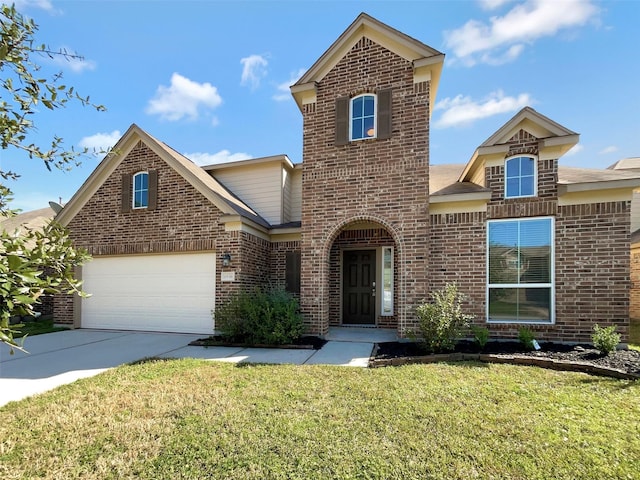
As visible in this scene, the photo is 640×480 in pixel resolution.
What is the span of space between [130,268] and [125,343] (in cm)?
299

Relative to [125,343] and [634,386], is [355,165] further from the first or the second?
[125,343]

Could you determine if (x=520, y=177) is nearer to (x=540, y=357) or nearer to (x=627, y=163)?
(x=540, y=357)

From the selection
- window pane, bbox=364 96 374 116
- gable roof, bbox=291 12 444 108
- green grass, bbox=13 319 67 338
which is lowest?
green grass, bbox=13 319 67 338

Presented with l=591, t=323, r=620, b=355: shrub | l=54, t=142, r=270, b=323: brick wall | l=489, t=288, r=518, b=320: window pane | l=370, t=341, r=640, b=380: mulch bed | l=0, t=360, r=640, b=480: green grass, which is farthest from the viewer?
l=54, t=142, r=270, b=323: brick wall

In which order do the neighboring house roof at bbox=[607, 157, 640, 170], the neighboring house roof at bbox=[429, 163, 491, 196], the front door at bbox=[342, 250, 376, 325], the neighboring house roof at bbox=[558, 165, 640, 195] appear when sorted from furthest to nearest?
1. the neighboring house roof at bbox=[607, 157, 640, 170]
2. the front door at bbox=[342, 250, 376, 325]
3. the neighboring house roof at bbox=[429, 163, 491, 196]
4. the neighboring house roof at bbox=[558, 165, 640, 195]

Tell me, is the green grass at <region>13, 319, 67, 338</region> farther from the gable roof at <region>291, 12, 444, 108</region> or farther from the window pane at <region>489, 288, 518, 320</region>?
the window pane at <region>489, 288, 518, 320</region>

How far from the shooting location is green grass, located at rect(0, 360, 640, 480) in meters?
2.88

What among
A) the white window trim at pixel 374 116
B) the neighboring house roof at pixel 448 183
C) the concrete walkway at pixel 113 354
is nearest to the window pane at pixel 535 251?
the neighboring house roof at pixel 448 183

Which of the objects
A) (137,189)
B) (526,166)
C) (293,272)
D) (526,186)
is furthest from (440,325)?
(137,189)

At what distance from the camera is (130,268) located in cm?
1023

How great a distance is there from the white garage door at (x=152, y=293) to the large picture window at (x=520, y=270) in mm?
7587

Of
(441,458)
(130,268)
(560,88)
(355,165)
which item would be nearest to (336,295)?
(355,165)

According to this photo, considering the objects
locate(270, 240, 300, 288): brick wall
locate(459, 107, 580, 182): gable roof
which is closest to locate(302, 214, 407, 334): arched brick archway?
locate(270, 240, 300, 288): brick wall

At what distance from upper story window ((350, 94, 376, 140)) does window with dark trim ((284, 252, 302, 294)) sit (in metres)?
4.06
